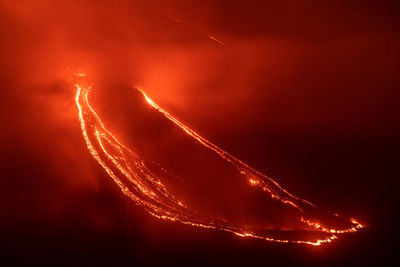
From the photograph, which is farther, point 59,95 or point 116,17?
point 116,17

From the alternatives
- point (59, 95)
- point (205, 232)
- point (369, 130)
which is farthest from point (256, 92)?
point (205, 232)

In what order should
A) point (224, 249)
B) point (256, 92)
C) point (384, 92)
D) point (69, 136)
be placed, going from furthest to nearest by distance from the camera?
point (384, 92) < point (256, 92) < point (69, 136) < point (224, 249)

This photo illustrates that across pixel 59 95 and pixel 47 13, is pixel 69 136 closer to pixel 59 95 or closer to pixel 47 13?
pixel 59 95

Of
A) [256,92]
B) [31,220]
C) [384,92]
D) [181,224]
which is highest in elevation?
[384,92]

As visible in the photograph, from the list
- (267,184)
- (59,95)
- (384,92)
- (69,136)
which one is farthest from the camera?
(384,92)

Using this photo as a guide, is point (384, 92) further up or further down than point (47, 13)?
further up

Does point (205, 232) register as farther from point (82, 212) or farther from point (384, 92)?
point (384, 92)
